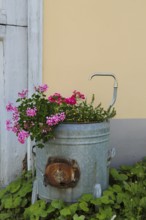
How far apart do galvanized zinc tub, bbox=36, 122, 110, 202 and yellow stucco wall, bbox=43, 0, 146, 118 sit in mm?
788

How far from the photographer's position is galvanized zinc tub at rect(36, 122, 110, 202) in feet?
8.77

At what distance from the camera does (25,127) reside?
2602 millimetres

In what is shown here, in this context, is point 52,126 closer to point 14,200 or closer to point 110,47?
point 14,200

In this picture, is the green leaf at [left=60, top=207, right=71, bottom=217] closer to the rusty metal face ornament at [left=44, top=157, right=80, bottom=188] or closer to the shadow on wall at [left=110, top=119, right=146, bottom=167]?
the rusty metal face ornament at [left=44, top=157, right=80, bottom=188]

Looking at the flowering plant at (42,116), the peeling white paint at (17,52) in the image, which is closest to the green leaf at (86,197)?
the flowering plant at (42,116)

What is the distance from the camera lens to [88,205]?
8.98 ft

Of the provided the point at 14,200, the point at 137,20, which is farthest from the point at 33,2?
the point at 14,200

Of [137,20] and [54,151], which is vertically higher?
[137,20]

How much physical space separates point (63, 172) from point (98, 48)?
4.50ft

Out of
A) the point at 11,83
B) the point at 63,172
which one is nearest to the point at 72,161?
the point at 63,172

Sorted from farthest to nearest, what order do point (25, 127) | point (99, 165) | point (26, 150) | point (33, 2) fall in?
point (26, 150)
point (33, 2)
point (99, 165)
point (25, 127)

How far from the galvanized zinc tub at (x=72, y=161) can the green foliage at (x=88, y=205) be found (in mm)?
98

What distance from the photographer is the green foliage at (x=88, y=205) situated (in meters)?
2.63

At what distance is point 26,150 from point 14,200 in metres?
0.62
